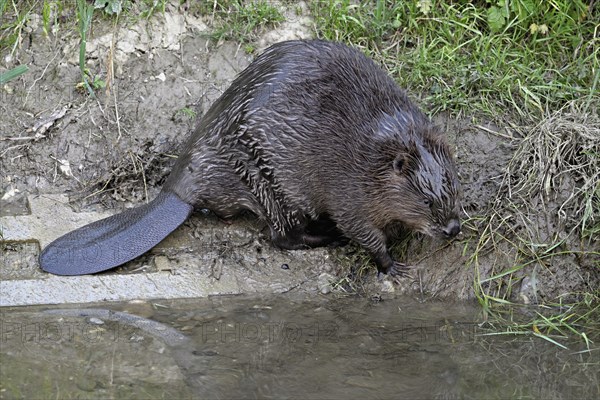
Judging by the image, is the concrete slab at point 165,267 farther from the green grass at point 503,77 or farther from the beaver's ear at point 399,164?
the beaver's ear at point 399,164

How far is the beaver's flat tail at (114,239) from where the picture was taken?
3598 millimetres

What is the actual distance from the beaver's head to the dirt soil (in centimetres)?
29

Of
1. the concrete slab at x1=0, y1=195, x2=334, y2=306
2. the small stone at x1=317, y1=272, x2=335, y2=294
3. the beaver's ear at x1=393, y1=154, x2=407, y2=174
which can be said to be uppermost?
the beaver's ear at x1=393, y1=154, x2=407, y2=174

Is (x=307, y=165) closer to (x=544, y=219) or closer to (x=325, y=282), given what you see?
(x=325, y=282)

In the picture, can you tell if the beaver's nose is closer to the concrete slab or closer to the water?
the water

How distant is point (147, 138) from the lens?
14.1 feet

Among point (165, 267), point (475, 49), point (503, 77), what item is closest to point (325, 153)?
point (165, 267)

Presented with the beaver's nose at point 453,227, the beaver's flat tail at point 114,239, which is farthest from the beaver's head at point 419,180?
the beaver's flat tail at point 114,239

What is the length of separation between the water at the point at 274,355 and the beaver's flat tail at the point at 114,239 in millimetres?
213

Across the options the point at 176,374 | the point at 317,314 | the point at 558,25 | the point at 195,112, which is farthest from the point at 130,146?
the point at 558,25

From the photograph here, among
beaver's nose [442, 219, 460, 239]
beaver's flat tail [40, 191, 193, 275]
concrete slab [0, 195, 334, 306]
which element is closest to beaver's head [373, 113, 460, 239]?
beaver's nose [442, 219, 460, 239]

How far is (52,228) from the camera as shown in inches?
152

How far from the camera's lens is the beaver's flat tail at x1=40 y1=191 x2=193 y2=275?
360cm

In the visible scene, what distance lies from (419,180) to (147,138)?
1.40 meters
